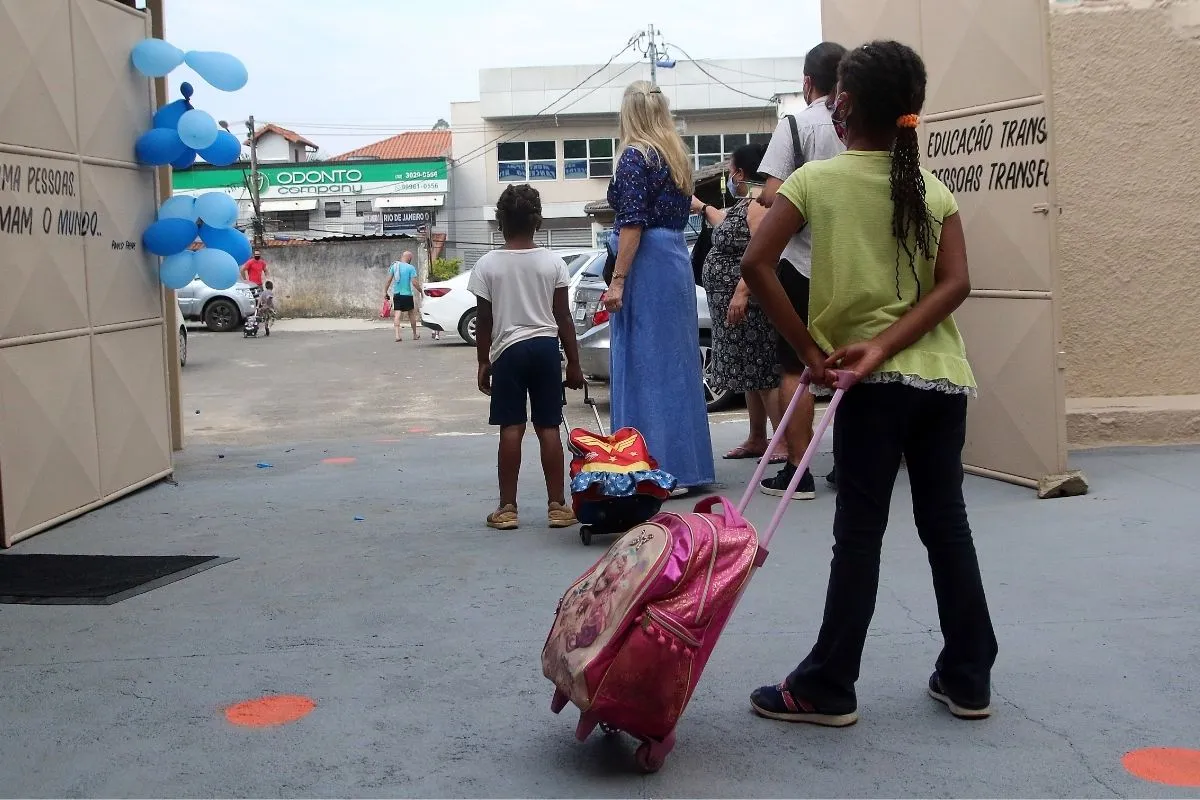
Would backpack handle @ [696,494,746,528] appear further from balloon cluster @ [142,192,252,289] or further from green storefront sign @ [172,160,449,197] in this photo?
green storefront sign @ [172,160,449,197]

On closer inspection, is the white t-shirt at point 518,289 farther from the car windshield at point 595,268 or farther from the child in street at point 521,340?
the car windshield at point 595,268

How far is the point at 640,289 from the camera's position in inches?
248

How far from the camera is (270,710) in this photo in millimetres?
3547

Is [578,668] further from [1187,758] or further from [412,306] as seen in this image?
[412,306]

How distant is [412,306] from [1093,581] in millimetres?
20658

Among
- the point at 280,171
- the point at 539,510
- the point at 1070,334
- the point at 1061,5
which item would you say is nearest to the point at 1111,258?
the point at 1070,334

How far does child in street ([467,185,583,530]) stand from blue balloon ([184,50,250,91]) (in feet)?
7.73

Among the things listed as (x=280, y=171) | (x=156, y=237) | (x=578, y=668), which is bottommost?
(x=578, y=668)

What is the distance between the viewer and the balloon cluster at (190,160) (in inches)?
282

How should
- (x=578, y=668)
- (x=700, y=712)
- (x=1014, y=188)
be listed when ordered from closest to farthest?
1. (x=578, y=668)
2. (x=700, y=712)
3. (x=1014, y=188)

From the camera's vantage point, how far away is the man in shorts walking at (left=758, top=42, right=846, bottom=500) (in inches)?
231

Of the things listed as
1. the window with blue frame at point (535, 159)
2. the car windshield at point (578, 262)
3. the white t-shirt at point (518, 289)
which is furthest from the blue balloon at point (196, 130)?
the window with blue frame at point (535, 159)

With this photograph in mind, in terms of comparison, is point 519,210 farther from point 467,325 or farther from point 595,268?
point 467,325

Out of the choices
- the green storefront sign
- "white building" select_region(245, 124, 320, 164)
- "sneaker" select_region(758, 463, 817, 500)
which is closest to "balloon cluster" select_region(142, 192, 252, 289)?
"sneaker" select_region(758, 463, 817, 500)
